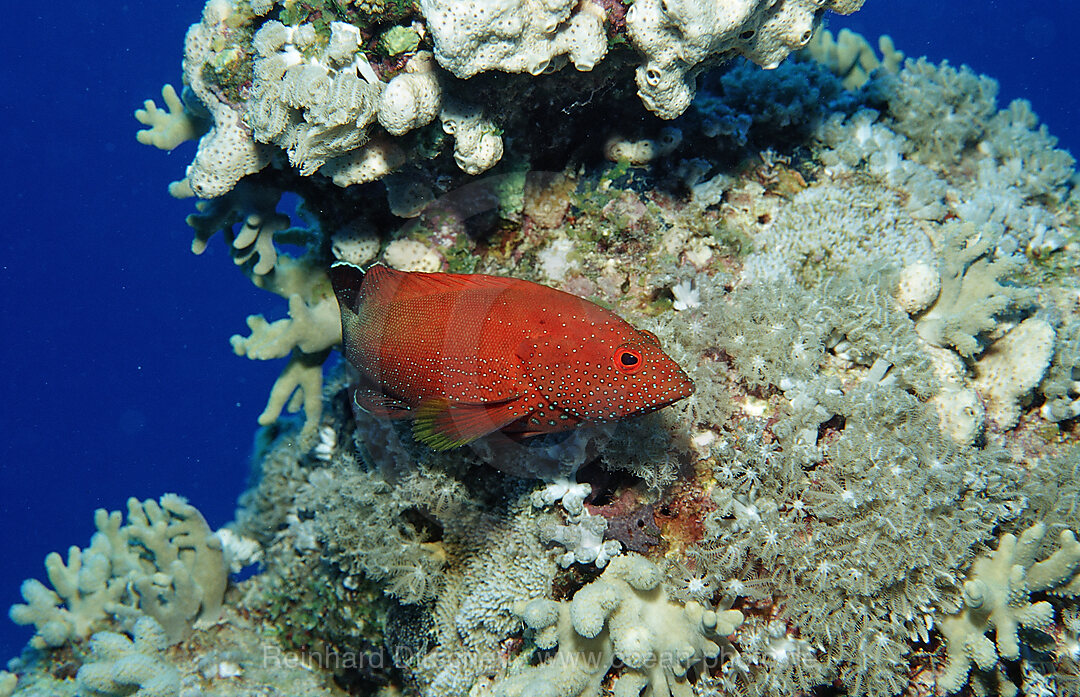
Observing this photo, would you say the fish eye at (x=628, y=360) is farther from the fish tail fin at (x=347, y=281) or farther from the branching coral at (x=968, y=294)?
the branching coral at (x=968, y=294)

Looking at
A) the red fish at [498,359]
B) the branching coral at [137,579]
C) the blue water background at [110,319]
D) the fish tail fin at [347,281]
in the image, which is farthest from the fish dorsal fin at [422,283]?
the blue water background at [110,319]

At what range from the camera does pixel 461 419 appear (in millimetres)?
3115

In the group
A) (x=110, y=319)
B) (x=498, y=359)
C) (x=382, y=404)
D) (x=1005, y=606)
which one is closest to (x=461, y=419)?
(x=498, y=359)

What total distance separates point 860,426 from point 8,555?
60.4 m

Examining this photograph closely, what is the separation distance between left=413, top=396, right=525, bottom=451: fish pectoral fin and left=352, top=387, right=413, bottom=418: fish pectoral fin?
13.5 inches

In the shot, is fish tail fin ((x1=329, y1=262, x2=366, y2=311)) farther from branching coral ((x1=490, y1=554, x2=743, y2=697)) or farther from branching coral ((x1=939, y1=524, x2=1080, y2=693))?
branching coral ((x1=939, y1=524, x2=1080, y2=693))

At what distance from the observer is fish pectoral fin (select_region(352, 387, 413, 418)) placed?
11.8 feet

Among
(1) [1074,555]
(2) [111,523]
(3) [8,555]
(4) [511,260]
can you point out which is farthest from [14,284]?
(1) [1074,555]

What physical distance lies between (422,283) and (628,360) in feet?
4.72

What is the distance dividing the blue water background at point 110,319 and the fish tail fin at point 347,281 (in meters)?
47.9

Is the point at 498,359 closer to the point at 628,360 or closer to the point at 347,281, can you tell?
the point at 628,360

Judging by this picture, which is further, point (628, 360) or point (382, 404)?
point (382, 404)

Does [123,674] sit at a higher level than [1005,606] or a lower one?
higher

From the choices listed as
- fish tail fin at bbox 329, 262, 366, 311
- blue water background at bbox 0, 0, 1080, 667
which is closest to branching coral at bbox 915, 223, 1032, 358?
fish tail fin at bbox 329, 262, 366, 311
